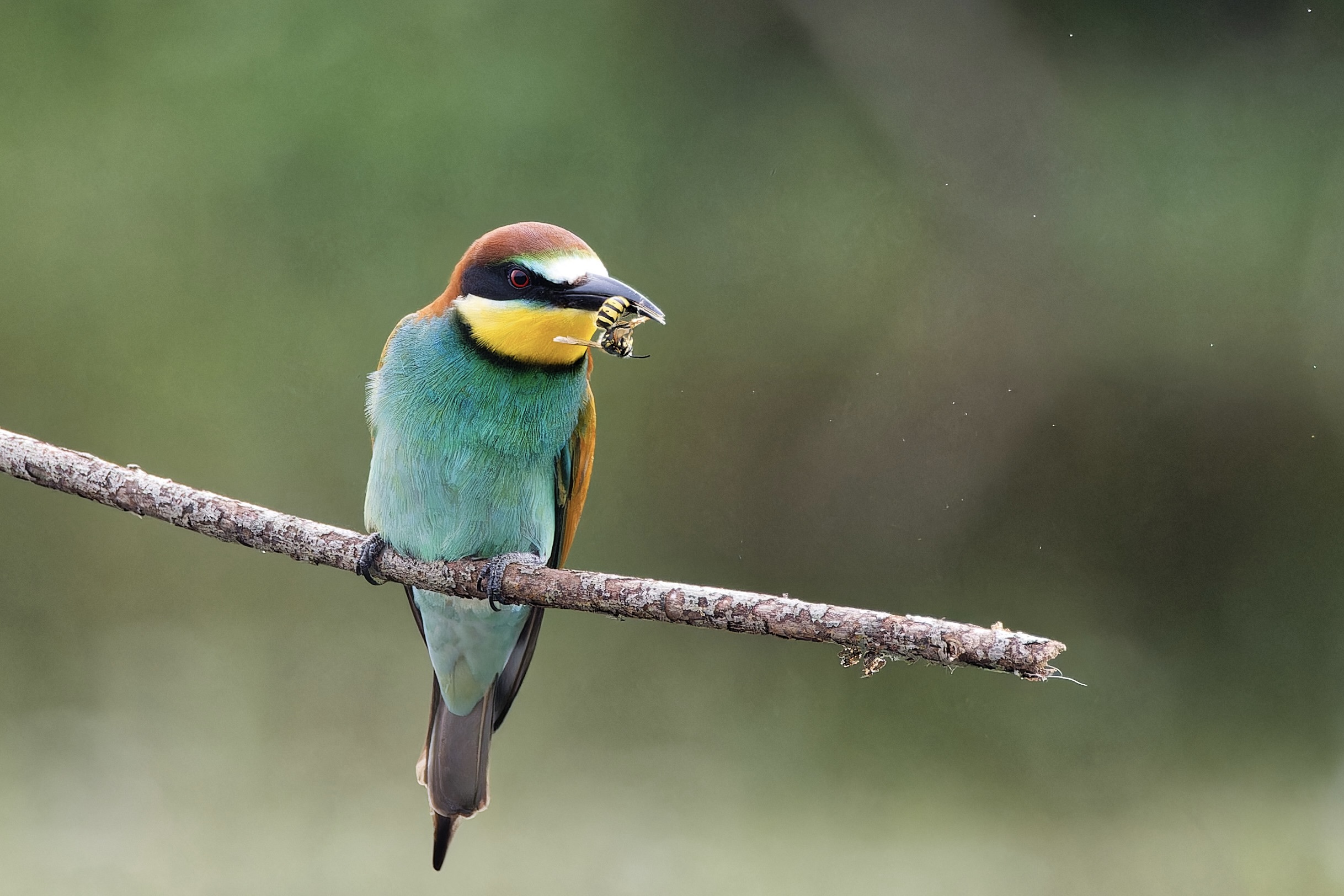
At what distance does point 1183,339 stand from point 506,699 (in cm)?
206

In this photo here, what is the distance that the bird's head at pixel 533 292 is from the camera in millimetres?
1610

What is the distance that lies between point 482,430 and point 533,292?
25 cm

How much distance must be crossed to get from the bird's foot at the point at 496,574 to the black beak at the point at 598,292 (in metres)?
0.37

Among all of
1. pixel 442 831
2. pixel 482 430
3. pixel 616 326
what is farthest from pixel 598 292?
pixel 442 831

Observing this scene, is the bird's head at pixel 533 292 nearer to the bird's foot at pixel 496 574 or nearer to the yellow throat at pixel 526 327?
the yellow throat at pixel 526 327

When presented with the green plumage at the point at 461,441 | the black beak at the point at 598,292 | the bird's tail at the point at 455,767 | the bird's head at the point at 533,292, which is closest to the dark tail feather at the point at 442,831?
the bird's tail at the point at 455,767

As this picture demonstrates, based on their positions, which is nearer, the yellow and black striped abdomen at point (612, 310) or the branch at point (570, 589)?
the branch at point (570, 589)

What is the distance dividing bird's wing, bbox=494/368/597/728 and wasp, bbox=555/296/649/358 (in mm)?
269

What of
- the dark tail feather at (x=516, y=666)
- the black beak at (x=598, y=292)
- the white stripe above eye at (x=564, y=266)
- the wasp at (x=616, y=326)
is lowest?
the dark tail feather at (x=516, y=666)

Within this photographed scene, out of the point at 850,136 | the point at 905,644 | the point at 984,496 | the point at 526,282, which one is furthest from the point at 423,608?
the point at 850,136

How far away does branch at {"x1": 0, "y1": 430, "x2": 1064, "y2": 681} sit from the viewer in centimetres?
101

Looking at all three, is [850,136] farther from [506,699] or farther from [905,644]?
[905,644]

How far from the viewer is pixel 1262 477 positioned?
3088 millimetres

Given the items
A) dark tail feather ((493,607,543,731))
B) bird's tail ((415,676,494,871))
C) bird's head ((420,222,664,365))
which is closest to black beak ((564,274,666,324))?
bird's head ((420,222,664,365))
